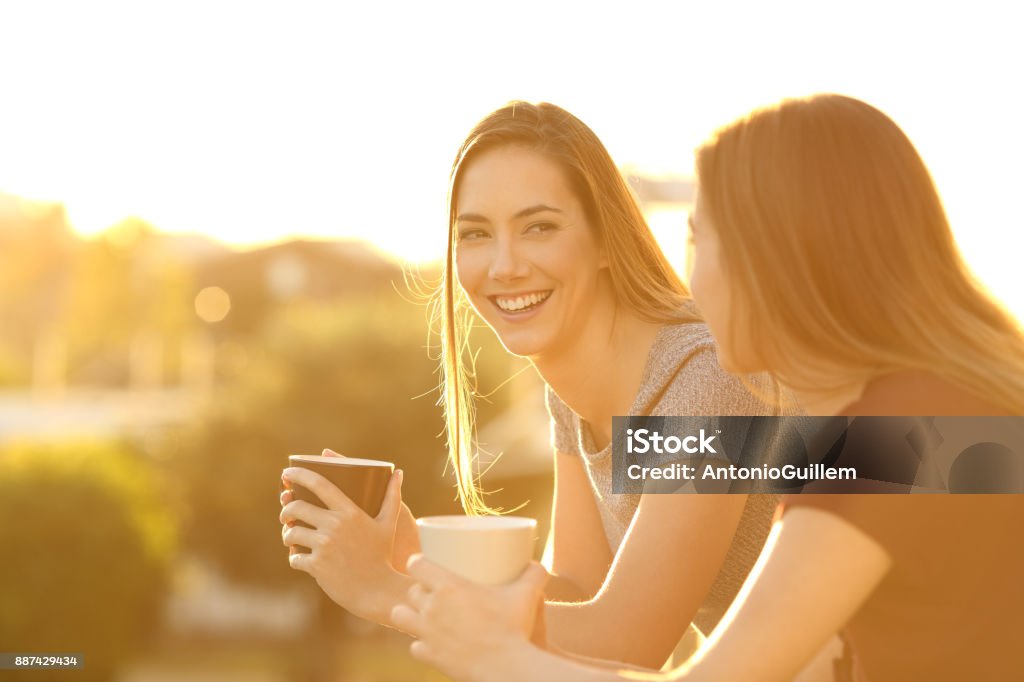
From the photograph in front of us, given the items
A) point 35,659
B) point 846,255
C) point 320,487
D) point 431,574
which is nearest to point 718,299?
point 846,255

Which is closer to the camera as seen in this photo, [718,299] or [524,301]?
[718,299]

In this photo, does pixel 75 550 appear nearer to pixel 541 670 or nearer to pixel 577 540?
pixel 577 540

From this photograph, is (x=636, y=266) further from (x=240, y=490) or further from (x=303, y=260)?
(x=303, y=260)

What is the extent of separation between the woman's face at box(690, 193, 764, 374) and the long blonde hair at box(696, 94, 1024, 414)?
24 mm

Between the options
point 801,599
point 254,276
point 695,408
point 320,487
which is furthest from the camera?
point 254,276

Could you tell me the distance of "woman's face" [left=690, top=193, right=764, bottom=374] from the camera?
1.82m

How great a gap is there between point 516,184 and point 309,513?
908 millimetres

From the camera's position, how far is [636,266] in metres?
2.79

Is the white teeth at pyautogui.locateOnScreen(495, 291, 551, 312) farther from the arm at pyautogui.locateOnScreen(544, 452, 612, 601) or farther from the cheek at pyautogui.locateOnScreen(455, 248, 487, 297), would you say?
the arm at pyautogui.locateOnScreen(544, 452, 612, 601)

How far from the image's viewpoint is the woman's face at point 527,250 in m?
2.70

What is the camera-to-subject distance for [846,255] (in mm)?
1724

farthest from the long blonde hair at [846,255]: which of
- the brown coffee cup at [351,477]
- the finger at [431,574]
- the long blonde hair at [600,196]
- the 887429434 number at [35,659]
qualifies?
the 887429434 number at [35,659]

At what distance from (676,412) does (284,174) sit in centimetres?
3794

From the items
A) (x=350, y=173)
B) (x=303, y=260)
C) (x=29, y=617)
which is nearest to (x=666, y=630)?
(x=29, y=617)
